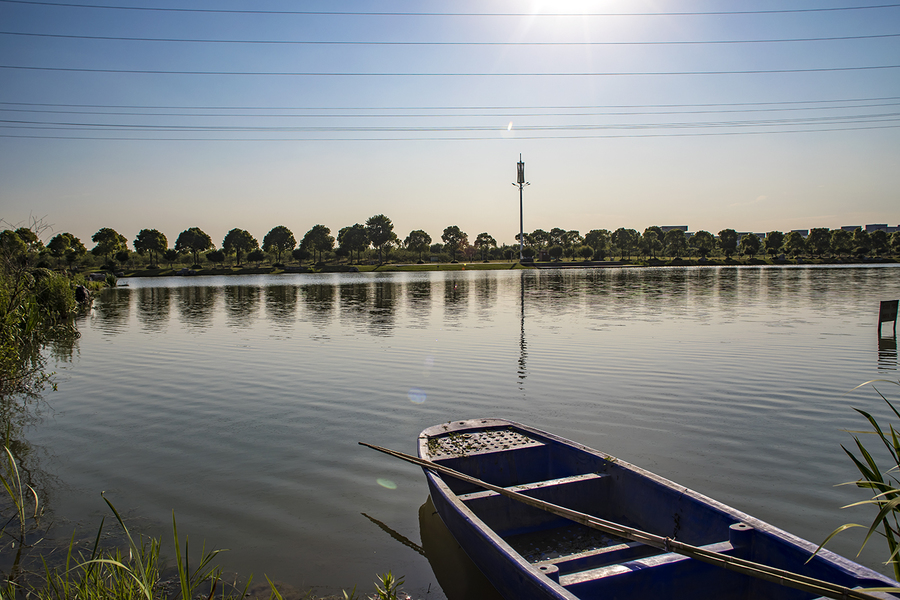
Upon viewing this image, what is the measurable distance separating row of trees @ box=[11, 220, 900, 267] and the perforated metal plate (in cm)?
11331

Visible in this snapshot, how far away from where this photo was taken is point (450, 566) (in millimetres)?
5488

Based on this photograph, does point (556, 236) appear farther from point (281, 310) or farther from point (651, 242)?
point (281, 310)

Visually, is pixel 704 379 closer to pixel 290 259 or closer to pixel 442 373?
pixel 442 373

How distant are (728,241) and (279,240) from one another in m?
114

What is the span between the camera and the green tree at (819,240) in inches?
4975

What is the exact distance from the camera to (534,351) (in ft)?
55.7

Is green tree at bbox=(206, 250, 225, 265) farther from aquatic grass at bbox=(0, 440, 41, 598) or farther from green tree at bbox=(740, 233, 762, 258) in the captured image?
green tree at bbox=(740, 233, 762, 258)

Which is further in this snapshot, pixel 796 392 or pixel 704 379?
pixel 704 379

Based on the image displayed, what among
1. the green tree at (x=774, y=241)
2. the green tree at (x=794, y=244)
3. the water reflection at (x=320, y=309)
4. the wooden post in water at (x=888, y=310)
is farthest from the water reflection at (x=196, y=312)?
the green tree at (x=774, y=241)

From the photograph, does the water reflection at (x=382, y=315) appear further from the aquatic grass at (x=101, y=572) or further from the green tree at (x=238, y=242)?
the green tree at (x=238, y=242)

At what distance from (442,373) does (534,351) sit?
13.4 ft

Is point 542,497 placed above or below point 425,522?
above

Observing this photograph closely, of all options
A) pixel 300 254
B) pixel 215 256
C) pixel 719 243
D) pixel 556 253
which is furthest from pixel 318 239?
pixel 719 243

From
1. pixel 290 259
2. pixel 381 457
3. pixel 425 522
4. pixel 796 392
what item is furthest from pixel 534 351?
pixel 290 259
